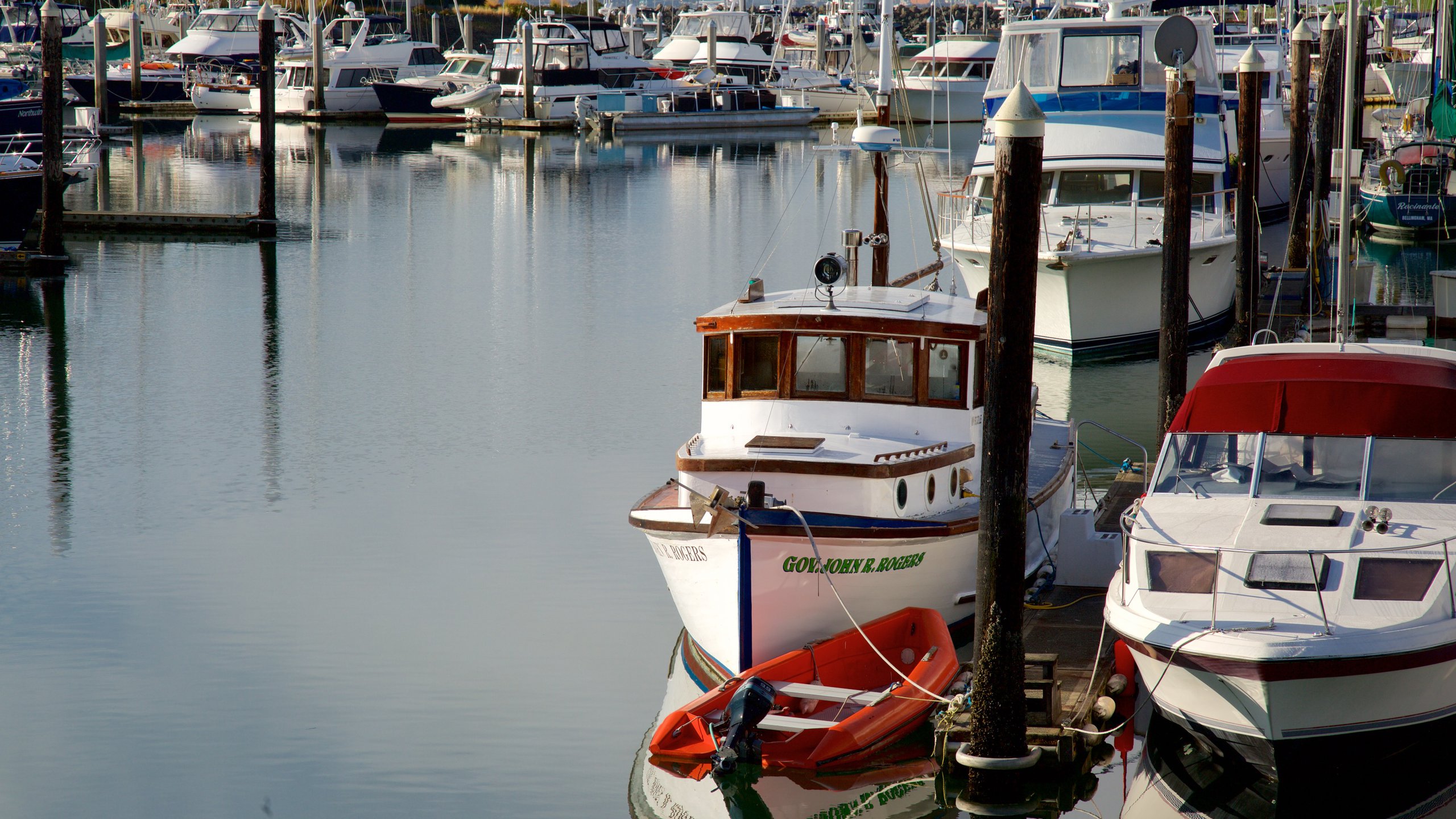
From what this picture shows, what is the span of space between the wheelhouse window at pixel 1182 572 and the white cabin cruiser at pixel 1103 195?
12622 millimetres

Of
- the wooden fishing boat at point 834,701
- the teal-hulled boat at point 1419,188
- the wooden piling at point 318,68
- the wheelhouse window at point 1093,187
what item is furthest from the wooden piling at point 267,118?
the wooden piling at point 318,68

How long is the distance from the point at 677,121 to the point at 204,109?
23122 millimetres

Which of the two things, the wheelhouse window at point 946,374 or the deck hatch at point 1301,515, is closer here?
the deck hatch at point 1301,515

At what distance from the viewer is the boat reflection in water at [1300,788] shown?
379 inches

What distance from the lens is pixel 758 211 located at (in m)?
42.6

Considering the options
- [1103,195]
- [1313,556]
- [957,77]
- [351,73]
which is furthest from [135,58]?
[1313,556]

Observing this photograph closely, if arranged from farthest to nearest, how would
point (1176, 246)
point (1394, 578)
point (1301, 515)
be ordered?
point (1176, 246) → point (1301, 515) → point (1394, 578)

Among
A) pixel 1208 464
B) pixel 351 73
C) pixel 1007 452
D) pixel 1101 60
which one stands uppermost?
pixel 351 73

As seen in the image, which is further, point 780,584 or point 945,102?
point 945,102

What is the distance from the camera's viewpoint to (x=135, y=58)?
69.1 meters

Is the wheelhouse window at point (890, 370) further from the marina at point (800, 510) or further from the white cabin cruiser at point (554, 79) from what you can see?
the white cabin cruiser at point (554, 79)

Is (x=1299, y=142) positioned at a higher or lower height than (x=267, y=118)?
lower

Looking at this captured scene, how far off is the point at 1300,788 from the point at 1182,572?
1.54 meters

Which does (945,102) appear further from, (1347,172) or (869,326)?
(869,326)
